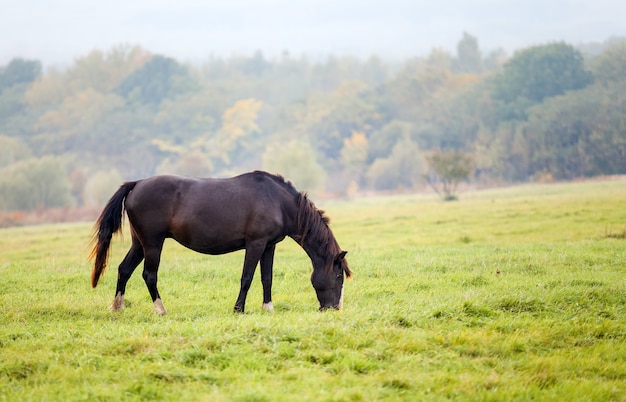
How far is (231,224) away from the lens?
10648 mm

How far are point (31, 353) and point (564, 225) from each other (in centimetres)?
1898

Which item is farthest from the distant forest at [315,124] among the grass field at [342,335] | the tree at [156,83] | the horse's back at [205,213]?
the horse's back at [205,213]

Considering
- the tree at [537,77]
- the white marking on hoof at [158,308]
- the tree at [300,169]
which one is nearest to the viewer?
the white marking on hoof at [158,308]

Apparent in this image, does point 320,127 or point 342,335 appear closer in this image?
point 342,335

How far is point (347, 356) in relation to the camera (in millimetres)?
7598

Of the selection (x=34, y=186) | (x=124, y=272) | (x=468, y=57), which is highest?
(x=468, y=57)

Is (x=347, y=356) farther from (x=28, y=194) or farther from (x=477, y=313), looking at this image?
(x=28, y=194)

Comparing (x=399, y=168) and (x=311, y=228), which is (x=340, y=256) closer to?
(x=311, y=228)

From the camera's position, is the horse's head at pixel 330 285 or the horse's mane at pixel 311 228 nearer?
the horse's head at pixel 330 285

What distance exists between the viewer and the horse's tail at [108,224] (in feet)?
35.8

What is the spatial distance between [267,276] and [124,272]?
2.36 meters

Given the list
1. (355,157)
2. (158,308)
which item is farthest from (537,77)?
(158,308)

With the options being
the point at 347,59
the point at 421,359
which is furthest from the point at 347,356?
the point at 347,59

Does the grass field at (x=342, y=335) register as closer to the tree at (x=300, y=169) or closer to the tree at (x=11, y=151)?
the tree at (x=300, y=169)
